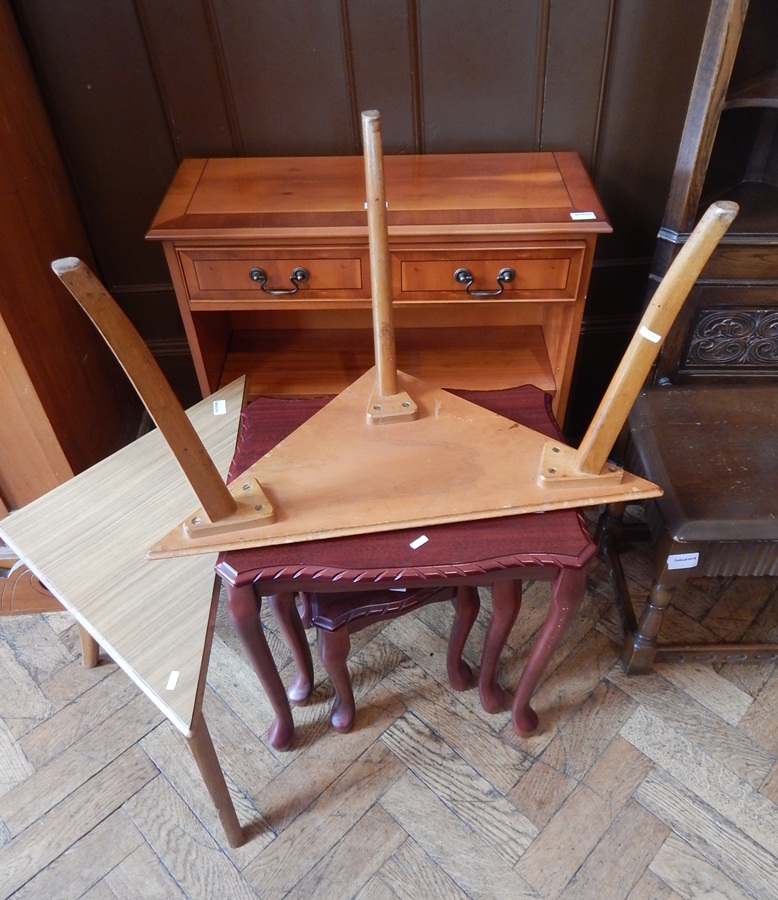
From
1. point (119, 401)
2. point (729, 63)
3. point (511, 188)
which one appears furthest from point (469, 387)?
point (119, 401)

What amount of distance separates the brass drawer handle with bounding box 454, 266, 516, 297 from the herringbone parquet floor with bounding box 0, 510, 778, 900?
0.76 meters

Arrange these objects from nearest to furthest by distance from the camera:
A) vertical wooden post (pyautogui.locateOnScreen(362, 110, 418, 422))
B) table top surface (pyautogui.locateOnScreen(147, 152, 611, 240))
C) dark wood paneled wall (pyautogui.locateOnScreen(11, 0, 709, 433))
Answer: vertical wooden post (pyautogui.locateOnScreen(362, 110, 418, 422))
table top surface (pyautogui.locateOnScreen(147, 152, 611, 240))
dark wood paneled wall (pyautogui.locateOnScreen(11, 0, 709, 433))

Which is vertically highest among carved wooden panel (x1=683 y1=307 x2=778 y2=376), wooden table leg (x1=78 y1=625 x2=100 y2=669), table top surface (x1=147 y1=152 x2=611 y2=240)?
table top surface (x1=147 y1=152 x2=611 y2=240)

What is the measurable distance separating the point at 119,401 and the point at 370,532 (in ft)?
3.60

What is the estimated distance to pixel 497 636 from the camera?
1.27 m

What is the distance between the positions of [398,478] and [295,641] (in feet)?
1.51

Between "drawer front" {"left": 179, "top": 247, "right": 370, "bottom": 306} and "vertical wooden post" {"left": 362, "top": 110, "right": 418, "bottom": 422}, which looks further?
"drawer front" {"left": 179, "top": 247, "right": 370, "bottom": 306}

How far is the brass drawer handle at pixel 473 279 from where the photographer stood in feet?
4.33

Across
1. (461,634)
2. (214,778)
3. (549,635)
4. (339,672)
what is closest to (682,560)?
(549,635)

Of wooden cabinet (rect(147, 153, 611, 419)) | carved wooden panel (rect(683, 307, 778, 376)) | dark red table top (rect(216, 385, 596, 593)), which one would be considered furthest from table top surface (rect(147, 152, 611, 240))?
dark red table top (rect(216, 385, 596, 593))

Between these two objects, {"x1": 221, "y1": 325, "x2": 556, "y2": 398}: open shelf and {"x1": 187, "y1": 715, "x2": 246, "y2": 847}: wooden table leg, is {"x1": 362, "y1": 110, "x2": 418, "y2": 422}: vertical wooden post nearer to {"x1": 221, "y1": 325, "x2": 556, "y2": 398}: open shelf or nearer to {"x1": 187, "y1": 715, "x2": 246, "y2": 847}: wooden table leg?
{"x1": 221, "y1": 325, "x2": 556, "y2": 398}: open shelf

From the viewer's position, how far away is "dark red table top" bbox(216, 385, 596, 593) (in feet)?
3.19

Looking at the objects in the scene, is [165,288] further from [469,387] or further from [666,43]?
[666,43]

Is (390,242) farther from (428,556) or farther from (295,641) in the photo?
(295,641)
